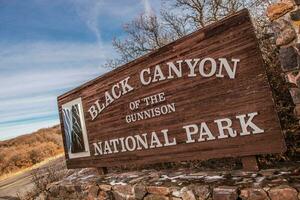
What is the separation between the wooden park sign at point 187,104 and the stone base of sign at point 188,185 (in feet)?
0.96

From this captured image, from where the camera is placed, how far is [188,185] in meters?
4.46

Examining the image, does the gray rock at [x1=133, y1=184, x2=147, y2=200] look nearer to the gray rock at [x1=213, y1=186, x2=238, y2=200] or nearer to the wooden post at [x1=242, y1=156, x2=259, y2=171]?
the gray rock at [x1=213, y1=186, x2=238, y2=200]

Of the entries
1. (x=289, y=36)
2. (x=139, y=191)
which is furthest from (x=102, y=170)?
(x=289, y=36)

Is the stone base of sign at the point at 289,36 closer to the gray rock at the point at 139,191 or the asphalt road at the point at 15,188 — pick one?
the gray rock at the point at 139,191

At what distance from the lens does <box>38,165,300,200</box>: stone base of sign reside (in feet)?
11.7

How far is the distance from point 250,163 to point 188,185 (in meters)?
0.91

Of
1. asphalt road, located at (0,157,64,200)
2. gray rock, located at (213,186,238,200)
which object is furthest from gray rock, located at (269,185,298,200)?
asphalt road, located at (0,157,64,200)

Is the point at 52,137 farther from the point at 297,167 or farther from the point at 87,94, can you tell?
the point at 297,167

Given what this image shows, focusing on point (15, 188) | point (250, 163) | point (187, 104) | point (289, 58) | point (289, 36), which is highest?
point (289, 36)

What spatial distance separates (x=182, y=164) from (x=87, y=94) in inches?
95.1

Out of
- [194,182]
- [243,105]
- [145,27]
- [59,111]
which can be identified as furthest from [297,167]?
[145,27]

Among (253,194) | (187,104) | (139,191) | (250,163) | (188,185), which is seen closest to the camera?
(253,194)

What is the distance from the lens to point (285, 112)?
16.0 ft

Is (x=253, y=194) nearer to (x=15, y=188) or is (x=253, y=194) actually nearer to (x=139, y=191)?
(x=139, y=191)
